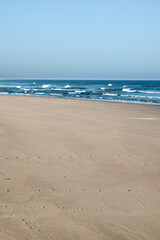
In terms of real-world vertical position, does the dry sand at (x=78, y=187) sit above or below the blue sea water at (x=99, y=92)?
above

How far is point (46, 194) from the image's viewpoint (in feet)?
13.7

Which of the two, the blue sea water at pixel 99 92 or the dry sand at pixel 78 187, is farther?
the blue sea water at pixel 99 92

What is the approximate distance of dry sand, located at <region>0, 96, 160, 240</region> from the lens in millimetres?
3279

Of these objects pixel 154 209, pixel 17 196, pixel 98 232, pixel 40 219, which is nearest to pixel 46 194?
pixel 17 196

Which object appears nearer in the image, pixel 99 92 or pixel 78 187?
pixel 78 187

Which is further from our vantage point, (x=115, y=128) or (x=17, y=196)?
(x=115, y=128)

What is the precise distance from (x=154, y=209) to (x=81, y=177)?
1481mm

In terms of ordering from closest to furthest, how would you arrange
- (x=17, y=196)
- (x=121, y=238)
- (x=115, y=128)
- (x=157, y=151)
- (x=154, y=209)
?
1. (x=121, y=238)
2. (x=154, y=209)
3. (x=17, y=196)
4. (x=157, y=151)
5. (x=115, y=128)

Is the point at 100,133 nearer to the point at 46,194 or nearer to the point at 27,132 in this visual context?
the point at 27,132

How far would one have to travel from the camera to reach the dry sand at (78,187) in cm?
328

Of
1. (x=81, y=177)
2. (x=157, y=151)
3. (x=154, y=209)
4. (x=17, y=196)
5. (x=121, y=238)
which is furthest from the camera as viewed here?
(x=157, y=151)

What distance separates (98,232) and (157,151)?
397 cm

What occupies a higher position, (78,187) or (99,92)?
(78,187)

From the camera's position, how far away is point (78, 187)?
4477mm
